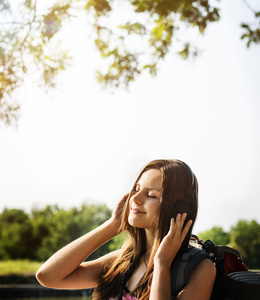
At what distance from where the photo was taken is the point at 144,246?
104cm

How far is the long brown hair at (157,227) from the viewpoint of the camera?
0.92 metres

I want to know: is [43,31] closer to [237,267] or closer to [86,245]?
[86,245]

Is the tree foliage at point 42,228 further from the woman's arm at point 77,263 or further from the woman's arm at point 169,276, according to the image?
the woman's arm at point 169,276

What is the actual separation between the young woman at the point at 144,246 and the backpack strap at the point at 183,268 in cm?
1

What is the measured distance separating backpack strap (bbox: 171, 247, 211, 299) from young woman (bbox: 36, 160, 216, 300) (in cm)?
1

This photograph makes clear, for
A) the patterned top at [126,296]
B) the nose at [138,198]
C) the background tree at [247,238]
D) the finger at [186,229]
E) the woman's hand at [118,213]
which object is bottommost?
the background tree at [247,238]

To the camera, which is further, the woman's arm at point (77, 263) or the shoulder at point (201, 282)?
the woman's arm at point (77, 263)

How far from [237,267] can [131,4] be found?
191 centimetres

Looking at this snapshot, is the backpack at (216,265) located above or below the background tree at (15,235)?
above

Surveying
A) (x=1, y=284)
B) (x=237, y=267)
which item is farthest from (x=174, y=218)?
(x=1, y=284)

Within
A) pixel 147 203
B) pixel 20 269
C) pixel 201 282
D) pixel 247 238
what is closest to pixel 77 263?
pixel 147 203

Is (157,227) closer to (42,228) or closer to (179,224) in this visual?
(179,224)

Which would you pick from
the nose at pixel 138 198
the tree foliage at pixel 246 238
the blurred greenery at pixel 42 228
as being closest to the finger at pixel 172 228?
the nose at pixel 138 198

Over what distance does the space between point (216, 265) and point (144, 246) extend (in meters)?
0.23
